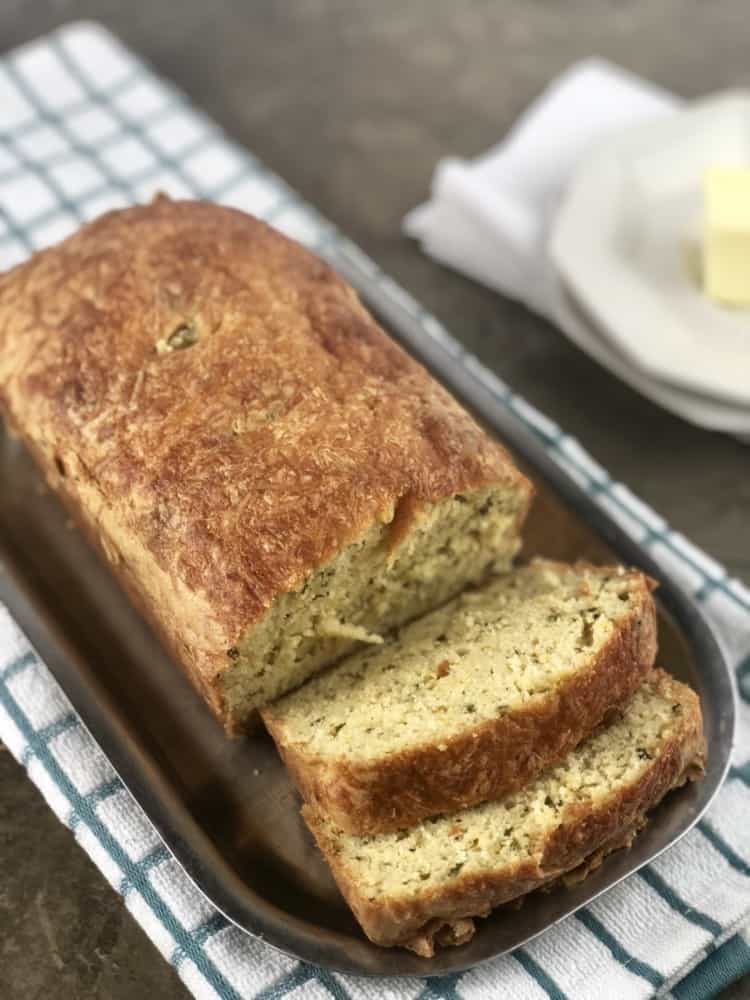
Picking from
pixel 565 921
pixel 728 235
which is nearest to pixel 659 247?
pixel 728 235

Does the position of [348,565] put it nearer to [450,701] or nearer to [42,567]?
[450,701]

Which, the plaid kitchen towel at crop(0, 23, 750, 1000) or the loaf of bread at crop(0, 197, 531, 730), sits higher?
the loaf of bread at crop(0, 197, 531, 730)

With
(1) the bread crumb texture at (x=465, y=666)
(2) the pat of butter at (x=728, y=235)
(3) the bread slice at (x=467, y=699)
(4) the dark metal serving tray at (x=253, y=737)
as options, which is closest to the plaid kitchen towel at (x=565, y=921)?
(4) the dark metal serving tray at (x=253, y=737)

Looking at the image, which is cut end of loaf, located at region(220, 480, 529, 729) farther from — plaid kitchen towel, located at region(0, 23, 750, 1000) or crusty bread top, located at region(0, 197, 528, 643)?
plaid kitchen towel, located at region(0, 23, 750, 1000)

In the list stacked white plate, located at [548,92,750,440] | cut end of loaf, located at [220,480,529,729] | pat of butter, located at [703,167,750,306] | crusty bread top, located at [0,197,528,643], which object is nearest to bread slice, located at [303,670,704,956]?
cut end of loaf, located at [220,480,529,729]

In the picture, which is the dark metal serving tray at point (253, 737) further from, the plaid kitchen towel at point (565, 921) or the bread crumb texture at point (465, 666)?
the bread crumb texture at point (465, 666)

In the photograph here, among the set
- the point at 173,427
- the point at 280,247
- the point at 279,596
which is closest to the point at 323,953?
the point at 279,596
